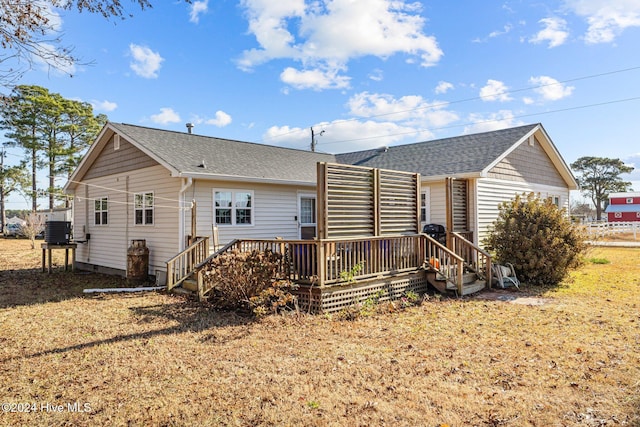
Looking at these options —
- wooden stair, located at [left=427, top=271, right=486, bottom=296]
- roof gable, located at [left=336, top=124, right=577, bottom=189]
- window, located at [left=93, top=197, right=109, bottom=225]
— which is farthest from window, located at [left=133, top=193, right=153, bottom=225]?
roof gable, located at [left=336, top=124, right=577, bottom=189]

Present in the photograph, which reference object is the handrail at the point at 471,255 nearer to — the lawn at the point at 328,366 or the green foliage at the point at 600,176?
the lawn at the point at 328,366

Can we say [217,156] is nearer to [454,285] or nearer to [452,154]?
[454,285]

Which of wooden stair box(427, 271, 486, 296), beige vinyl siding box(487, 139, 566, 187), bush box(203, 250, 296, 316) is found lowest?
wooden stair box(427, 271, 486, 296)

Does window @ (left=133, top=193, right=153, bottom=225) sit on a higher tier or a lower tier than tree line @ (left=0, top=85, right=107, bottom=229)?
lower

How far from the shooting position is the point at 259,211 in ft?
38.1

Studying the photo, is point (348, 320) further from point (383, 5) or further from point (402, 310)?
point (383, 5)

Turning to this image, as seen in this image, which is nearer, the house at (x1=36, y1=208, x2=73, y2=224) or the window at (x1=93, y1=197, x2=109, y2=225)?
the window at (x1=93, y1=197, x2=109, y2=225)

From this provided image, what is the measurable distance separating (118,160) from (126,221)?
1972 mm

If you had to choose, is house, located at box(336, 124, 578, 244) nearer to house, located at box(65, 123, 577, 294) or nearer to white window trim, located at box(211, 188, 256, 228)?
house, located at box(65, 123, 577, 294)

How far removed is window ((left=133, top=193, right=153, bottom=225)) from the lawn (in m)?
3.97

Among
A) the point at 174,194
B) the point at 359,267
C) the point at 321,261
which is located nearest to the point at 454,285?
the point at 359,267

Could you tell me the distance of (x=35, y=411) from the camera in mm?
3490

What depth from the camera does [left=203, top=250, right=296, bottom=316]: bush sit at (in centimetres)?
677

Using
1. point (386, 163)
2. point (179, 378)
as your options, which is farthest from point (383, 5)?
point (179, 378)
